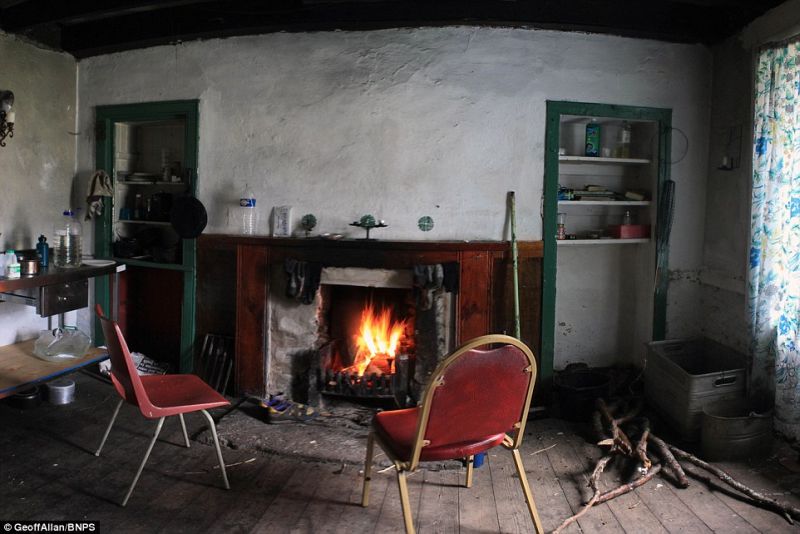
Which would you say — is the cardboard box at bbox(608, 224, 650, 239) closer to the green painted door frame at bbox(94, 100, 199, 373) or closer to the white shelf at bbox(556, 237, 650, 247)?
the white shelf at bbox(556, 237, 650, 247)

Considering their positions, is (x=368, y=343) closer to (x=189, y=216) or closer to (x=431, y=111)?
(x=189, y=216)

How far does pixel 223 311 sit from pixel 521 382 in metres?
2.71

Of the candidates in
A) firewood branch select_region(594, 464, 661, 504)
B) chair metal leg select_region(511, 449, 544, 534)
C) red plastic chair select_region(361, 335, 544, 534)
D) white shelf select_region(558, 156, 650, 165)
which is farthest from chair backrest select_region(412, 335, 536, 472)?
white shelf select_region(558, 156, 650, 165)

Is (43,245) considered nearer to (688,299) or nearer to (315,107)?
(315,107)

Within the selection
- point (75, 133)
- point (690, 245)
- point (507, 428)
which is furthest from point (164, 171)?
point (690, 245)

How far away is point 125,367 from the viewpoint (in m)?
2.53

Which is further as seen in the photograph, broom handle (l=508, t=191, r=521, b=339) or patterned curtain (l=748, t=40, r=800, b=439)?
broom handle (l=508, t=191, r=521, b=339)

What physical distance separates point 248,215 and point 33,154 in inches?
66.6

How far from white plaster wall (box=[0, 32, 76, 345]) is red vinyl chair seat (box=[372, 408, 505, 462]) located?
128 inches

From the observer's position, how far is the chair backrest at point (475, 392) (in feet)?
6.54

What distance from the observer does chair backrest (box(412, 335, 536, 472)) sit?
6.54ft

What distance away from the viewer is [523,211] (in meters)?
3.83

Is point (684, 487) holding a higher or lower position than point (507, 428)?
lower

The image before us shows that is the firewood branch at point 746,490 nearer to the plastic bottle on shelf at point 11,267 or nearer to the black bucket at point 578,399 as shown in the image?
the black bucket at point 578,399
